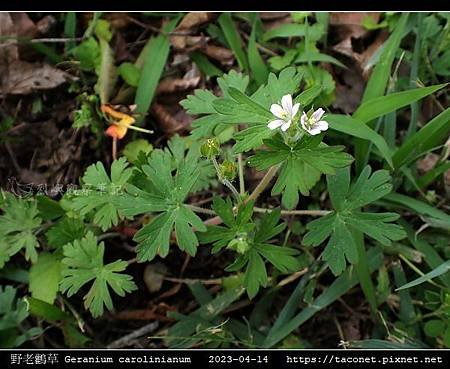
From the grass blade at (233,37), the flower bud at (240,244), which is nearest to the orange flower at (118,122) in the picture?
the grass blade at (233,37)

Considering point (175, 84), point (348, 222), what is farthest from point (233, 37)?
point (348, 222)

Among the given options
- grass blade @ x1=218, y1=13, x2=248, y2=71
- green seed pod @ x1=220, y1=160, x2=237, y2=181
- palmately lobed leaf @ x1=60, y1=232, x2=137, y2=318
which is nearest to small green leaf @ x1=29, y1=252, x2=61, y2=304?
palmately lobed leaf @ x1=60, y1=232, x2=137, y2=318

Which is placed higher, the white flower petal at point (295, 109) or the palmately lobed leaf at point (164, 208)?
the white flower petal at point (295, 109)

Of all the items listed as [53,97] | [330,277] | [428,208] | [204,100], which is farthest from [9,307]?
[428,208]

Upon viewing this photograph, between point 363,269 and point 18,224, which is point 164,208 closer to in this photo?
point 18,224

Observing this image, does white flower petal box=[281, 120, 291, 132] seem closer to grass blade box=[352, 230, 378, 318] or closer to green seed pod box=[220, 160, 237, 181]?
green seed pod box=[220, 160, 237, 181]

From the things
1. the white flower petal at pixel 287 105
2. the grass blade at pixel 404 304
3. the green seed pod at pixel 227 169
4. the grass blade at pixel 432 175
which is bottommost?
the grass blade at pixel 404 304

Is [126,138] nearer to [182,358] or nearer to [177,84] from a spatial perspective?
[177,84]

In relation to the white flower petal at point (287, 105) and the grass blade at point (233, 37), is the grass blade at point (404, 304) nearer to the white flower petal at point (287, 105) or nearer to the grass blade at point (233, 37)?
the white flower petal at point (287, 105)
